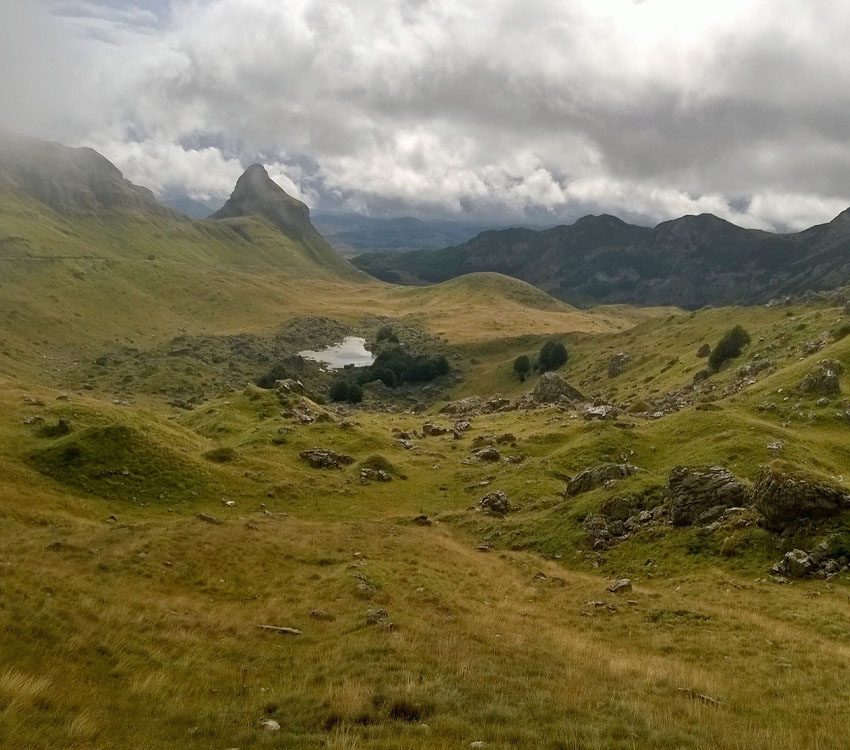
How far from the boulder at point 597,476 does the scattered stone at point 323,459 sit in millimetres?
23773

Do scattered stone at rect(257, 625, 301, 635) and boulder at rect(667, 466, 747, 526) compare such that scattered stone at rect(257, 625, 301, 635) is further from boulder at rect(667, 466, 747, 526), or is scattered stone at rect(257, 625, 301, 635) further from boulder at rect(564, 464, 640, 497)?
boulder at rect(564, 464, 640, 497)

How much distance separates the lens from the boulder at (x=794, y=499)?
30469 mm

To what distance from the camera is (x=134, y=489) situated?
4275 cm

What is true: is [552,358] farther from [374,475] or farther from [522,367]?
[374,475]

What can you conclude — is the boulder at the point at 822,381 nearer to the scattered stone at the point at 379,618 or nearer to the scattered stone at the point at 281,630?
the scattered stone at the point at 379,618

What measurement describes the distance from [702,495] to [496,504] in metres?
15.8

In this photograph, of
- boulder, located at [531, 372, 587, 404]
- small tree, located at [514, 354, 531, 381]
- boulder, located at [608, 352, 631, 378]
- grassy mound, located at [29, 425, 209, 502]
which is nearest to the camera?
grassy mound, located at [29, 425, 209, 502]

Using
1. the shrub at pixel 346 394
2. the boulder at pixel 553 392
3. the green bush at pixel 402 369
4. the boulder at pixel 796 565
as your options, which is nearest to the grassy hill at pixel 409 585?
the boulder at pixel 796 565

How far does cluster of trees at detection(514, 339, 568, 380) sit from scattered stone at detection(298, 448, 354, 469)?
313 feet

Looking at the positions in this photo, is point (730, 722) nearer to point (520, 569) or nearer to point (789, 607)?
point (789, 607)

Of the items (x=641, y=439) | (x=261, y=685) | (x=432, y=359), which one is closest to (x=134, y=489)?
(x=261, y=685)

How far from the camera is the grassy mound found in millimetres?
42250

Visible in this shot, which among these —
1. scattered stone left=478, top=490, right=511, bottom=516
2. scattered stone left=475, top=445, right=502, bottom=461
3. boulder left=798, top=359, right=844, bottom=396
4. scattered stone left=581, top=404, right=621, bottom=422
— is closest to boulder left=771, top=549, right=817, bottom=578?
scattered stone left=478, top=490, right=511, bottom=516

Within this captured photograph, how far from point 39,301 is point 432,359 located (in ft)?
382
